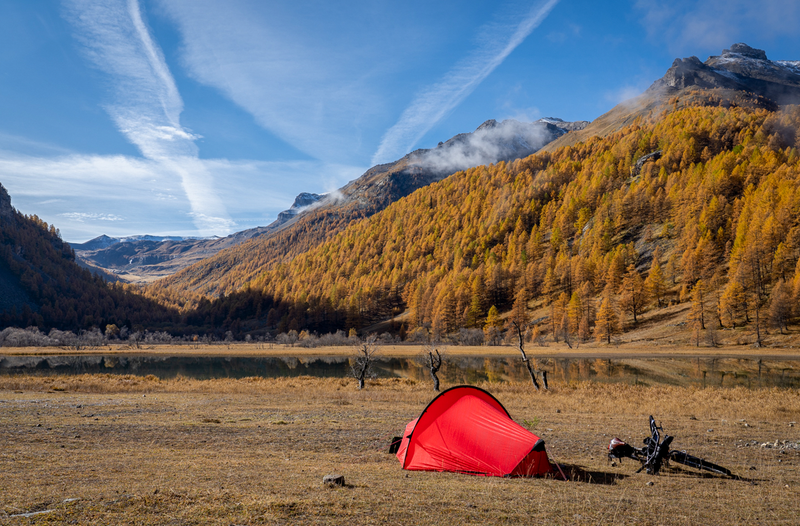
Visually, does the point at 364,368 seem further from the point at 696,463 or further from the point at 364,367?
the point at 696,463

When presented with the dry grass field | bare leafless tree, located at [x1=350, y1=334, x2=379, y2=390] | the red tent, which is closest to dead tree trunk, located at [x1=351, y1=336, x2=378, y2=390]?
bare leafless tree, located at [x1=350, y1=334, x2=379, y2=390]

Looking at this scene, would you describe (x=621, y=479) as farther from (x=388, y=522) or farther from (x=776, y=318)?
(x=776, y=318)

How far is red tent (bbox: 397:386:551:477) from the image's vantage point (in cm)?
1216

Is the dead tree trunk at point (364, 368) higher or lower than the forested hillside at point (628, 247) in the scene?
lower

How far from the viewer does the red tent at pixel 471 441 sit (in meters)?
12.2

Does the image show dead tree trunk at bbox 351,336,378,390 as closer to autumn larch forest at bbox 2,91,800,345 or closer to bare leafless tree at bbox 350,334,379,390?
bare leafless tree at bbox 350,334,379,390

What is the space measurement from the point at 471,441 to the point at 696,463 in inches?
265

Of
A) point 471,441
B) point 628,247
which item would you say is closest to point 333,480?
point 471,441

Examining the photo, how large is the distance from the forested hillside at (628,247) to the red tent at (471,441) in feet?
289

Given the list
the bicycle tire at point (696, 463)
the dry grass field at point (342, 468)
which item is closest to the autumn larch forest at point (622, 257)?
the dry grass field at point (342, 468)

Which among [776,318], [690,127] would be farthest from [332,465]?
[690,127]

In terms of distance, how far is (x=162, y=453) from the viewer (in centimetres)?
1373

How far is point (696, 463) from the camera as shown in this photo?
12367mm

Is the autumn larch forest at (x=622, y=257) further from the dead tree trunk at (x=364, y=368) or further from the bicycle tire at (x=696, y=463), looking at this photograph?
the bicycle tire at (x=696, y=463)
